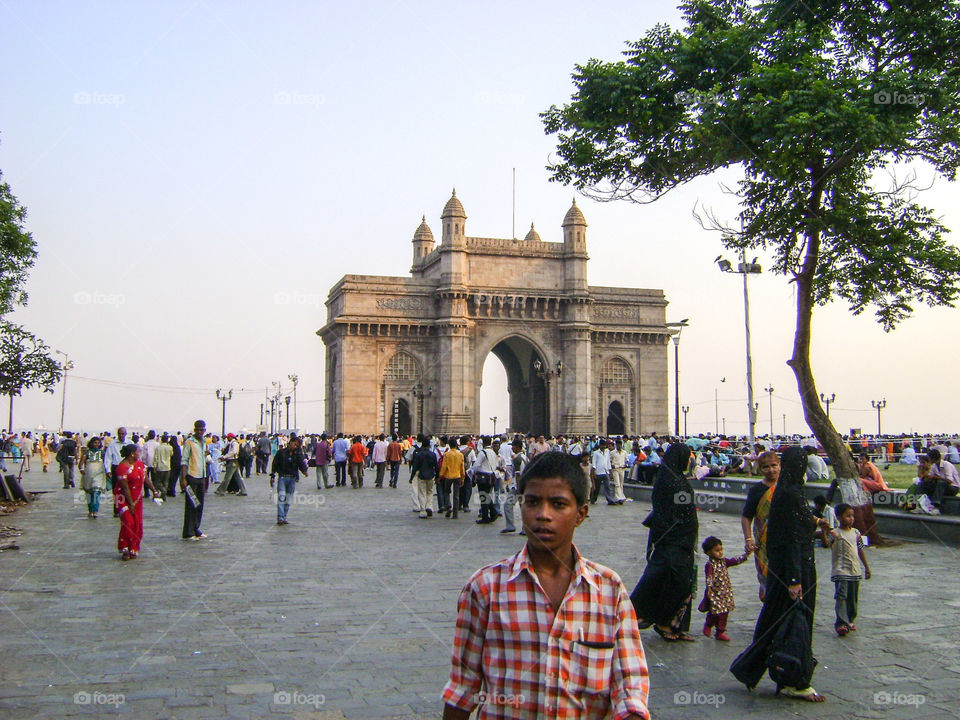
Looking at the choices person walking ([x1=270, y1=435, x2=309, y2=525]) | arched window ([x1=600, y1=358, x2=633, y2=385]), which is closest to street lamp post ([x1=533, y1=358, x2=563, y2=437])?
arched window ([x1=600, y1=358, x2=633, y2=385])

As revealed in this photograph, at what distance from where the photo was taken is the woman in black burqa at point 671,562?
6801 millimetres

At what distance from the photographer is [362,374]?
160ft

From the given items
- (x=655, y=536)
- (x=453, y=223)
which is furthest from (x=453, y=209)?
(x=655, y=536)

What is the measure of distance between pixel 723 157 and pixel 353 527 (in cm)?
771

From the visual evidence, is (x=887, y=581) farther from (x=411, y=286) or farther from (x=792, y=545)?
(x=411, y=286)

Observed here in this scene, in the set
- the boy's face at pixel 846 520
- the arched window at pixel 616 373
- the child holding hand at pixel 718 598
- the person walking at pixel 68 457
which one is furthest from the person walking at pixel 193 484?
the arched window at pixel 616 373

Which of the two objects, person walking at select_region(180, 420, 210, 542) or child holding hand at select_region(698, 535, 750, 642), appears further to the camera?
person walking at select_region(180, 420, 210, 542)

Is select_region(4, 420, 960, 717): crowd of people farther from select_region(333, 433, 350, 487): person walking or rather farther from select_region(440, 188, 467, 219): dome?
select_region(440, 188, 467, 219): dome

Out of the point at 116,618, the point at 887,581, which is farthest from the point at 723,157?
the point at 116,618

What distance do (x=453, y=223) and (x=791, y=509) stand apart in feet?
144

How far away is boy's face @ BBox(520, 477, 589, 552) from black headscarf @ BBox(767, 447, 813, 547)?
11.7ft

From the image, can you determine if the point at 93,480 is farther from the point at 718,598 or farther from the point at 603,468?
the point at 718,598

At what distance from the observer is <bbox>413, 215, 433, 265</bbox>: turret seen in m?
59.2

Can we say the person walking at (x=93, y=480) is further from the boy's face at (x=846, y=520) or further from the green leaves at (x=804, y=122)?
the boy's face at (x=846, y=520)
